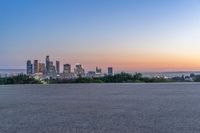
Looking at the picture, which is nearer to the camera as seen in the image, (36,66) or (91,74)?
(91,74)

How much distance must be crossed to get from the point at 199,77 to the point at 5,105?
14889mm

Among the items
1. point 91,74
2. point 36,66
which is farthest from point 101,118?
point 36,66

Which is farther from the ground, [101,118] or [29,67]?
[29,67]

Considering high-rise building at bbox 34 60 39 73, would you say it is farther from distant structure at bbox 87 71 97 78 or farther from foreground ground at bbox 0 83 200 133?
foreground ground at bbox 0 83 200 133

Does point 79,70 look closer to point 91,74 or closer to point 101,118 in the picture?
point 91,74

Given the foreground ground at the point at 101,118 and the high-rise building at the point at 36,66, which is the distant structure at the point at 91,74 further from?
the foreground ground at the point at 101,118

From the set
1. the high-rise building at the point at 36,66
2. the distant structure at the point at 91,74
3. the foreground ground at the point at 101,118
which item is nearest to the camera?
the foreground ground at the point at 101,118

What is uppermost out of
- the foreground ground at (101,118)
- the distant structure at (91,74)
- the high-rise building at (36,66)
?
the high-rise building at (36,66)

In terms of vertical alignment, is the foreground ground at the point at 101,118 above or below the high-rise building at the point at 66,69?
below

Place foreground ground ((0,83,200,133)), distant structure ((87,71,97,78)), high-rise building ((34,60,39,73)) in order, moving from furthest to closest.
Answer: high-rise building ((34,60,39,73))
distant structure ((87,71,97,78))
foreground ground ((0,83,200,133))

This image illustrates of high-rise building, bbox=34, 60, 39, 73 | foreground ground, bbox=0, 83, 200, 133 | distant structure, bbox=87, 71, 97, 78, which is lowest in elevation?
foreground ground, bbox=0, 83, 200, 133

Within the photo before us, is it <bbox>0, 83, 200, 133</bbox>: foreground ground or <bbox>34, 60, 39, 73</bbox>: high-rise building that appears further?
<bbox>34, 60, 39, 73</bbox>: high-rise building

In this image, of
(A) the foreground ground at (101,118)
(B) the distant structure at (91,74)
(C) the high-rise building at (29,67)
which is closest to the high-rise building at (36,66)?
(C) the high-rise building at (29,67)

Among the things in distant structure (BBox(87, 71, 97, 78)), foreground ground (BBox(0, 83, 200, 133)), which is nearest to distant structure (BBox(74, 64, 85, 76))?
distant structure (BBox(87, 71, 97, 78))
